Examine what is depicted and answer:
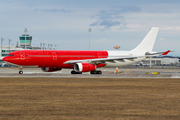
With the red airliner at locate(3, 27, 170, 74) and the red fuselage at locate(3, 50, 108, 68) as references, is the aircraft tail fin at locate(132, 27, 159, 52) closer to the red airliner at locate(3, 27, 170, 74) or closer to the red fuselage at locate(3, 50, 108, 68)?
the red airliner at locate(3, 27, 170, 74)

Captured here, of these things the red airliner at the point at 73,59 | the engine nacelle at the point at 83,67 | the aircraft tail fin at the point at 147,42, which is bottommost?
the engine nacelle at the point at 83,67

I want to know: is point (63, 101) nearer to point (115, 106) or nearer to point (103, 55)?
point (115, 106)

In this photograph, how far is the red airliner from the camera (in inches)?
1783

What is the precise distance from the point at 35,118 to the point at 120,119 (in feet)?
12.0

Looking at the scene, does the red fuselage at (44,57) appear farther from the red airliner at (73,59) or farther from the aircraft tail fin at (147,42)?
the aircraft tail fin at (147,42)

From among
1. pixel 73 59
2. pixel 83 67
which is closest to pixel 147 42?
pixel 73 59

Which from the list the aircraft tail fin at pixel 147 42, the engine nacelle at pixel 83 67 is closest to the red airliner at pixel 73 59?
the engine nacelle at pixel 83 67

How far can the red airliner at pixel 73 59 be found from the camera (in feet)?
149

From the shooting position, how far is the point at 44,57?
46062mm

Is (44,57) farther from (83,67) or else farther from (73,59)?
(83,67)

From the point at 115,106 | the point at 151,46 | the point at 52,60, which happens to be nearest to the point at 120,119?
the point at 115,106

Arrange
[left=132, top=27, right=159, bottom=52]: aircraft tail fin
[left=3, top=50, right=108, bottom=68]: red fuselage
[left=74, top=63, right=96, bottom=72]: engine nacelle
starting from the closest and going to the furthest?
[left=74, top=63, right=96, bottom=72]: engine nacelle, [left=3, top=50, right=108, bottom=68]: red fuselage, [left=132, top=27, right=159, bottom=52]: aircraft tail fin

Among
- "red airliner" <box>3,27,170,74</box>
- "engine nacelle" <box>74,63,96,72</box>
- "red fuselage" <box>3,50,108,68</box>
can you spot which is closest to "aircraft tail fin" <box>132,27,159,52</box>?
"red airliner" <box>3,27,170,74</box>

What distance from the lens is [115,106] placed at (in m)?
14.2
